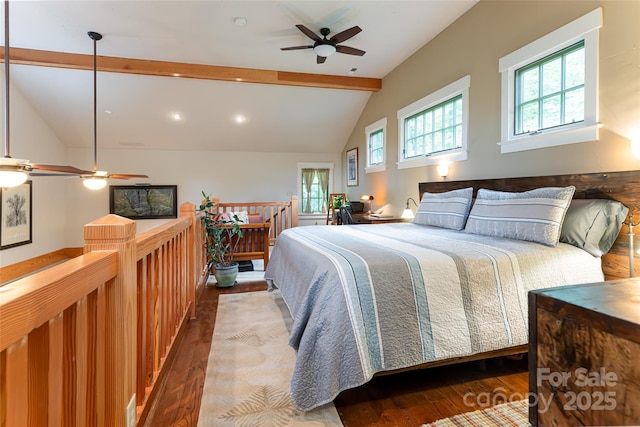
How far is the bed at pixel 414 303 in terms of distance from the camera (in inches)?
59.5

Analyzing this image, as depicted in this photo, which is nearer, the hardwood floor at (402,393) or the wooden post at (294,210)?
the hardwood floor at (402,393)

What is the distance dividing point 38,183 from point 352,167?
621cm

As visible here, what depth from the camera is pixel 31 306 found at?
1.95 ft

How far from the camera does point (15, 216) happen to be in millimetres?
5258

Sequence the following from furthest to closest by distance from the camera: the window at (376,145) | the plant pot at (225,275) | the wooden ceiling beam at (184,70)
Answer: the window at (376,145) < the wooden ceiling beam at (184,70) < the plant pot at (225,275)

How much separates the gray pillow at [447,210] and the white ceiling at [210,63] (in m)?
2.10

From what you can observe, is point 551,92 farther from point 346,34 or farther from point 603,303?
point 603,303

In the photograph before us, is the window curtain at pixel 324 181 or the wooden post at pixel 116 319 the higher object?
the window curtain at pixel 324 181

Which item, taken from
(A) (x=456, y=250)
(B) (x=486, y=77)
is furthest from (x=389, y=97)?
(A) (x=456, y=250)

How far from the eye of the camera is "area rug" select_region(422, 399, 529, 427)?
149 centimetres

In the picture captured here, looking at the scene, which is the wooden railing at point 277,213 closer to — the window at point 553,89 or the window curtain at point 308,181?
the window curtain at point 308,181

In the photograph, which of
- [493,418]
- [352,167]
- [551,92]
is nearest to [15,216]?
[352,167]

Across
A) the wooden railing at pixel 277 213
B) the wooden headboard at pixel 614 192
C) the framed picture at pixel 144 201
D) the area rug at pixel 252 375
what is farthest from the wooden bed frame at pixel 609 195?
the framed picture at pixel 144 201

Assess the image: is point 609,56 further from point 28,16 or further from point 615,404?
point 28,16
